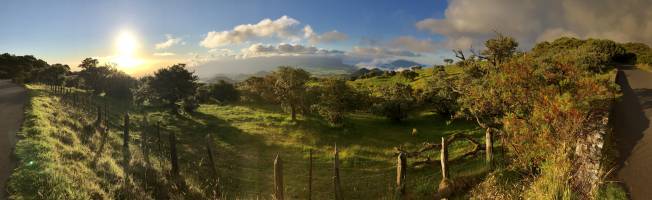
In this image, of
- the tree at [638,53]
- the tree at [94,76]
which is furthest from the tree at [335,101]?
the tree at [638,53]

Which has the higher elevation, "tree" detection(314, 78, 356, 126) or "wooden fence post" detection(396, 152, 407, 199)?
"tree" detection(314, 78, 356, 126)

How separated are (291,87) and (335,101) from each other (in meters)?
6.63

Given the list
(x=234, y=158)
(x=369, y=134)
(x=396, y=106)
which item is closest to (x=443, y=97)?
(x=396, y=106)

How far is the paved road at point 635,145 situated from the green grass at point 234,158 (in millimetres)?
6334

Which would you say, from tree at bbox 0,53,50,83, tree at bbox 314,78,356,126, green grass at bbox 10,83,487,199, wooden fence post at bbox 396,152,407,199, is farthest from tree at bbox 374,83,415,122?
tree at bbox 0,53,50,83

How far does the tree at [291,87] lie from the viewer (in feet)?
145

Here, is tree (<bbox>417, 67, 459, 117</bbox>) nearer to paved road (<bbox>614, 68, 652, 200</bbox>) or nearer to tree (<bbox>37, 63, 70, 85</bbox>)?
paved road (<bbox>614, 68, 652, 200</bbox>)

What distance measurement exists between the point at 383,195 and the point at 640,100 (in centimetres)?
2231

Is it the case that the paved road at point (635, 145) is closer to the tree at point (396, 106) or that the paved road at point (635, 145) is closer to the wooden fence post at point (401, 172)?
the wooden fence post at point (401, 172)

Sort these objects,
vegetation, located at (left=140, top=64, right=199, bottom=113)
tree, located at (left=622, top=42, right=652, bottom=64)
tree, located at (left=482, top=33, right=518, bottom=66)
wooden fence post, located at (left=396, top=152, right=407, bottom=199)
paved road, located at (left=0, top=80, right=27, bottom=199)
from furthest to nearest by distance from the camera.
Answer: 1. tree, located at (left=622, top=42, right=652, bottom=64)
2. vegetation, located at (left=140, top=64, right=199, bottom=113)
3. tree, located at (left=482, top=33, right=518, bottom=66)
4. paved road, located at (left=0, top=80, right=27, bottom=199)
5. wooden fence post, located at (left=396, top=152, right=407, bottom=199)

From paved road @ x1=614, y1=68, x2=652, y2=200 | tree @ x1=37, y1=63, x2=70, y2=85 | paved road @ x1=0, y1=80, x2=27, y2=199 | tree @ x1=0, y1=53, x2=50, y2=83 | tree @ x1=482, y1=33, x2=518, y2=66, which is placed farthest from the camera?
tree @ x1=0, y1=53, x2=50, y2=83

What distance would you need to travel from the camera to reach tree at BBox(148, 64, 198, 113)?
49594mm

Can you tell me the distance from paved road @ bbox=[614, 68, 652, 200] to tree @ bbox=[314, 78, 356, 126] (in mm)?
23862

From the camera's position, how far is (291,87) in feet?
147
